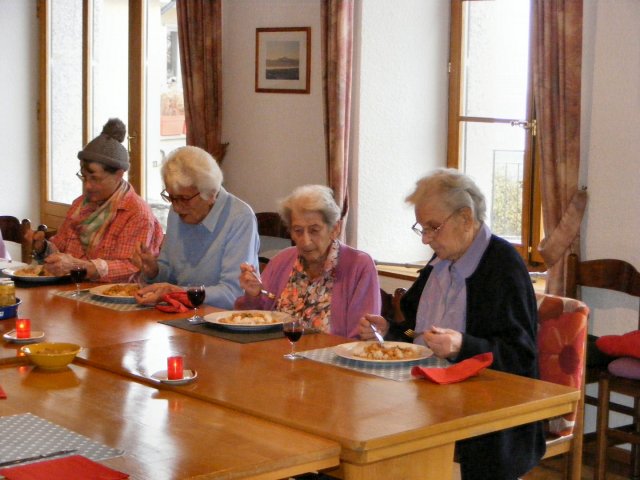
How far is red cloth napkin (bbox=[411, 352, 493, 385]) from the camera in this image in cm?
247

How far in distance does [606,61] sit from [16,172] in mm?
4803

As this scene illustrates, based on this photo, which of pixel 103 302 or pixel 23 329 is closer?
pixel 23 329

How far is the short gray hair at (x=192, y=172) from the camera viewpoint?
3900mm

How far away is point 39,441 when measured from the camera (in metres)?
2.00

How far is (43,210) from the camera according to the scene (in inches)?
304

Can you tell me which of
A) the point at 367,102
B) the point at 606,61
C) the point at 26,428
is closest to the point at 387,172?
the point at 367,102

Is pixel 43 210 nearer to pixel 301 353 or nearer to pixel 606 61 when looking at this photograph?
pixel 606 61

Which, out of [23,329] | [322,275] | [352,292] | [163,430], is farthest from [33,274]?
[163,430]

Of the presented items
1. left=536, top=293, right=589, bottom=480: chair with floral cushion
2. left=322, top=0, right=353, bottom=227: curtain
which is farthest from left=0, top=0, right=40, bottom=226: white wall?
left=536, top=293, right=589, bottom=480: chair with floral cushion

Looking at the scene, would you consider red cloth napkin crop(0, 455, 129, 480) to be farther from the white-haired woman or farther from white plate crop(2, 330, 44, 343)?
the white-haired woman

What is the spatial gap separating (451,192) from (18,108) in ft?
17.6

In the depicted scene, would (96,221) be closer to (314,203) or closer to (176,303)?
(176,303)

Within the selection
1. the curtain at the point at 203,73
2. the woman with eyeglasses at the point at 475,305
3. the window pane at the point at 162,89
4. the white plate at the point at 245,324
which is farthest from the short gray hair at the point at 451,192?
the window pane at the point at 162,89

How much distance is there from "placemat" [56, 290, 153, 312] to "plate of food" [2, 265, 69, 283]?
223 mm
